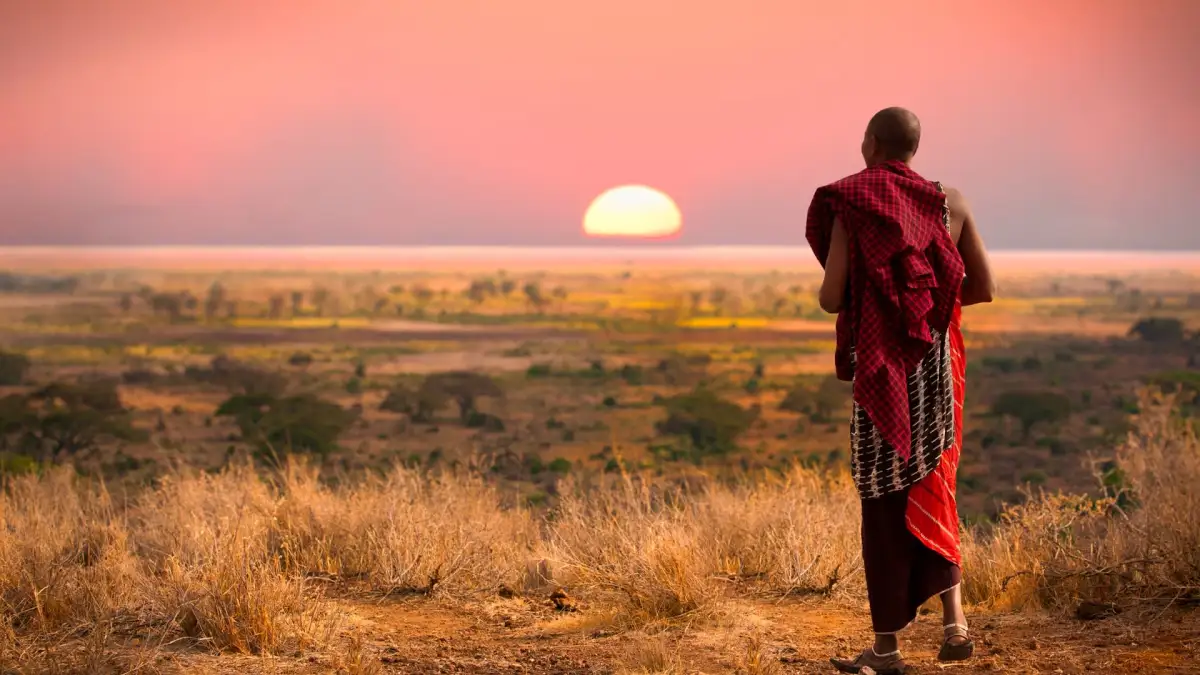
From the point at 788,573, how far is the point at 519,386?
34474 millimetres

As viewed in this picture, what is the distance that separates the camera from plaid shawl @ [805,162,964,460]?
435cm

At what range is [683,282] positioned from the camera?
78562 mm

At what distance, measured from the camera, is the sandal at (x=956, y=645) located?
182 inches

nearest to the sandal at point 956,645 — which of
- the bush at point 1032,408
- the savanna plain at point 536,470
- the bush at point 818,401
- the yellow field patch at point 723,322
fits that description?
the savanna plain at point 536,470

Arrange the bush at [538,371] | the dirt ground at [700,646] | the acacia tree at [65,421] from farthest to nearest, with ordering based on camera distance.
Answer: the bush at [538,371]
the acacia tree at [65,421]
the dirt ground at [700,646]

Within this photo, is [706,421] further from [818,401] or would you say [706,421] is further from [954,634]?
[954,634]

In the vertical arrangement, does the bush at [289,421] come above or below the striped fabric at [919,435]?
below

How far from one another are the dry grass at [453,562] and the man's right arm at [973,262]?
5.19 feet

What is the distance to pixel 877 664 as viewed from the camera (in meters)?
4.62

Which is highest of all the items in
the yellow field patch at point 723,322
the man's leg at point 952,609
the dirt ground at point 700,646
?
the man's leg at point 952,609

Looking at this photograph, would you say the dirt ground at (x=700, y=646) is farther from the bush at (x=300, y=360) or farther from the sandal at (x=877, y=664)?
the bush at (x=300, y=360)

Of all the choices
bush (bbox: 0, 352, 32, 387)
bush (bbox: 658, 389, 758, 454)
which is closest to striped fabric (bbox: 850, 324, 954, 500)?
bush (bbox: 658, 389, 758, 454)

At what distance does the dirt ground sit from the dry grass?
83 mm

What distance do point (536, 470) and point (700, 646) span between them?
56.8 feet
